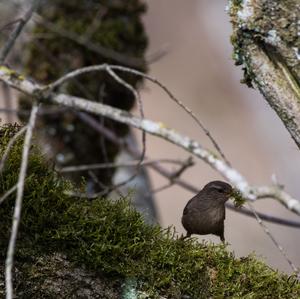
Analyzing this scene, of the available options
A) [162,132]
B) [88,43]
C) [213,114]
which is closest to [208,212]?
[162,132]

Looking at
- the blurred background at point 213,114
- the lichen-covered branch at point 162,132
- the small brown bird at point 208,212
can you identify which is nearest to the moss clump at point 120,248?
the lichen-covered branch at point 162,132

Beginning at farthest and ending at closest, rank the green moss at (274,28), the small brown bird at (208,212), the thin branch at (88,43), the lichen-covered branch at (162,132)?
1. the thin branch at (88,43)
2. the small brown bird at (208,212)
3. the green moss at (274,28)
4. the lichen-covered branch at (162,132)

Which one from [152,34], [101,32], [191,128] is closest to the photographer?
[101,32]

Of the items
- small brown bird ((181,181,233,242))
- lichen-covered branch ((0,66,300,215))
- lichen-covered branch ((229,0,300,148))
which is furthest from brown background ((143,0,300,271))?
lichen-covered branch ((0,66,300,215))

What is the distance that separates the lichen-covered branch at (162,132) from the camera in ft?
6.90

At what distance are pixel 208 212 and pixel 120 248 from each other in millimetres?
1094

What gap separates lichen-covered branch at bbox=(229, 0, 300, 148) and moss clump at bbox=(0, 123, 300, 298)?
1.97 feet

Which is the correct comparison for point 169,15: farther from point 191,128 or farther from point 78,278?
point 78,278

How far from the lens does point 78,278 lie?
275 centimetres

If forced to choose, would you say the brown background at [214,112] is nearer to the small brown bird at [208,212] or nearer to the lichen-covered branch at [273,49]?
the small brown bird at [208,212]

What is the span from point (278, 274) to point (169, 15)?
35.6 ft

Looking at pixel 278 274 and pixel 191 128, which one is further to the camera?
pixel 191 128

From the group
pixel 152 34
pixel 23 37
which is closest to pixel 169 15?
pixel 152 34

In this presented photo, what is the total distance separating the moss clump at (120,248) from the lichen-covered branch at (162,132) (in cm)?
28
